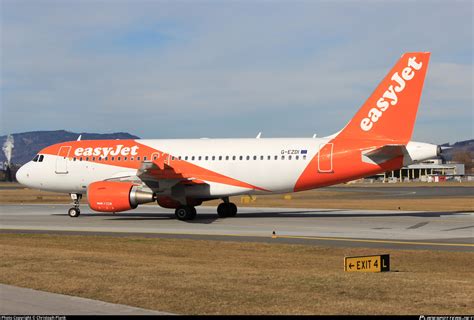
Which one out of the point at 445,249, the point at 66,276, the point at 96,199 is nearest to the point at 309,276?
the point at 66,276

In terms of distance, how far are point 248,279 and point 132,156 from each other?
22667mm

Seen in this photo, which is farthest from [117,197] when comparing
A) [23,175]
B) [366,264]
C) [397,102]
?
[366,264]

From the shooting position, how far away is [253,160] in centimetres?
3266

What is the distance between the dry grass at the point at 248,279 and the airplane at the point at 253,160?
10.8m

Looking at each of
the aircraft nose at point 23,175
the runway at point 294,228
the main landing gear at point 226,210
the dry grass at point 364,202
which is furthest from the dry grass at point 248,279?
the dry grass at point 364,202

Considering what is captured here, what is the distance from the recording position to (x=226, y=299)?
1098 centimetres

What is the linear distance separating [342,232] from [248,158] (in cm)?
848

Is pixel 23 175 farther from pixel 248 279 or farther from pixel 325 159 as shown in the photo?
pixel 248 279

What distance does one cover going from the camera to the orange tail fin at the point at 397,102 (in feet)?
101

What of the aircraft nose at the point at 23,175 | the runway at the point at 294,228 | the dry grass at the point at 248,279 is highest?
the aircraft nose at the point at 23,175

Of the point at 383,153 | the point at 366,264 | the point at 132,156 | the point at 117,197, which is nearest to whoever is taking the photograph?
the point at 366,264

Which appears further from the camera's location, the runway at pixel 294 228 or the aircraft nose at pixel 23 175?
the aircraft nose at pixel 23 175

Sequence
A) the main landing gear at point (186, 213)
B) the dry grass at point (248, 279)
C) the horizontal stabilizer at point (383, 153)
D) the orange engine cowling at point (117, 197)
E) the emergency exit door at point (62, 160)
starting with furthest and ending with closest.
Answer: the emergency exit door at point (62, 160), the main landing gear at point (186, 213), the orange engine cowling at point (117, 197), the horizontal stabilizer at point (383, 153), the dry grass at point (248, 279)

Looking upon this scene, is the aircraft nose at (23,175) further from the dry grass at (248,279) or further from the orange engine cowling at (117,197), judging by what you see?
the dry grass at (248,279)
